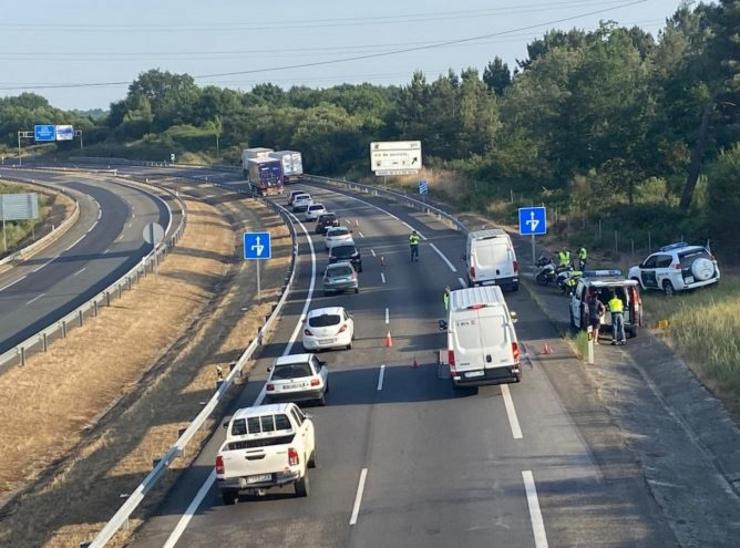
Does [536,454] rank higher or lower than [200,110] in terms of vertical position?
lower

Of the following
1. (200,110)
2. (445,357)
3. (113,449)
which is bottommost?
(113,449)

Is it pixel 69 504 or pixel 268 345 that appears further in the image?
pixel 268 345

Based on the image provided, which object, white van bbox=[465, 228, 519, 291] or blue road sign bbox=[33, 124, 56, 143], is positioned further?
blue road sign bbox=[33, 124, 56, 143]

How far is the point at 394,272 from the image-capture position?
50062 mm

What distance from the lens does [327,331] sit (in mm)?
32406

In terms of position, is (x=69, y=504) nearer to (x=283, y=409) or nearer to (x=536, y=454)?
(x=283, y=409)

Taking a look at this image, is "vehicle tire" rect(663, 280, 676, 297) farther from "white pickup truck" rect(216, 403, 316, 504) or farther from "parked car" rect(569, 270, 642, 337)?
"white pickup truck" rect(216, 403, 316, 504)

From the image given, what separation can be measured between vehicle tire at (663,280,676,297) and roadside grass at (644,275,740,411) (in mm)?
257

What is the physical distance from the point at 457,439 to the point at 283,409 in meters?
4.11

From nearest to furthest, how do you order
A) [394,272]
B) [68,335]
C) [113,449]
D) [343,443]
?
[343,443] → [113,449] → [68,335] → [394,272]

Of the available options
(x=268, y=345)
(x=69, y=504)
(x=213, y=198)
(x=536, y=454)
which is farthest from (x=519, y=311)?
(x=213, y=198)

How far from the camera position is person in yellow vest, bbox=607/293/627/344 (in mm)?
30578

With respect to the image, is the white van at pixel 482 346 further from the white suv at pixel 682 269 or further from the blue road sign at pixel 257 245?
the blue road sign at pixel 257 245

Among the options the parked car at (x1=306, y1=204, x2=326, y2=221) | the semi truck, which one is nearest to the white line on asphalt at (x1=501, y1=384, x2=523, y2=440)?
the parked car at (x1=306, y1=204, x2=326, y2=221)
